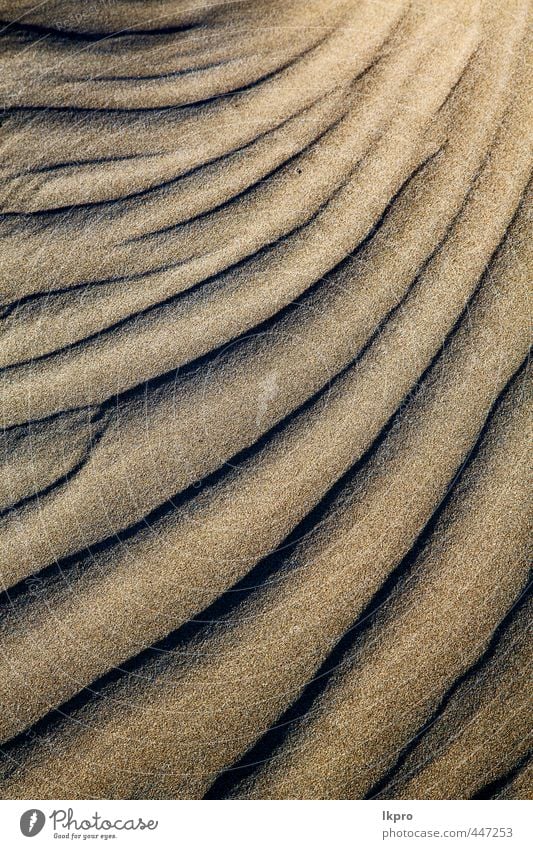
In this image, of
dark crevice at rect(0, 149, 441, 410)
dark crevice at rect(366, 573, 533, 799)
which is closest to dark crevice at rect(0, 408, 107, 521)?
dark crevice at rect(0, 149, 441, 410)

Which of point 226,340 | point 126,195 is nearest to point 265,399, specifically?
point 226,340

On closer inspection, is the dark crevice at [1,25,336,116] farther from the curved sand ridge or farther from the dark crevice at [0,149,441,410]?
the dark crevice at [0,149,441,410]

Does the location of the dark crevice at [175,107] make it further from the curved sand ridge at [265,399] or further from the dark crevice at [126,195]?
the dark crevice at [126,195]

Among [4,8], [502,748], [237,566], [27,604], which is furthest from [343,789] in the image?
[4,8]
